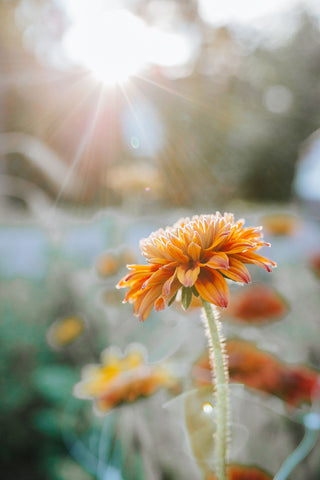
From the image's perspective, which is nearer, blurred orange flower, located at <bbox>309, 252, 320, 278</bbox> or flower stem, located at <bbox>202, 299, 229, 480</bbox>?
flower stem, located at <bbox>202, 299, 229, 480</bbox>

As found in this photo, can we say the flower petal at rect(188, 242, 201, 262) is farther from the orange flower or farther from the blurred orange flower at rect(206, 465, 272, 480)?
the blurred orange flower at rect(206, 465, 272, 480)

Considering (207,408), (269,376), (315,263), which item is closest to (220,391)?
(207,408)

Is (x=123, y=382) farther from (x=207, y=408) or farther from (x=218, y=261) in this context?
(x=218, y=261)

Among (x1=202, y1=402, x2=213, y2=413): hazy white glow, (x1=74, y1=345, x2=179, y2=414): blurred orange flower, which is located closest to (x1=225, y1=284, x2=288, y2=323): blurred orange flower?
(x1=74, y1=345, x2=179, y2=414): blurred orange flower

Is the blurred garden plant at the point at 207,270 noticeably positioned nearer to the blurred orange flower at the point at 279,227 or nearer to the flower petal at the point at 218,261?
the flower petal at the point at 218,261

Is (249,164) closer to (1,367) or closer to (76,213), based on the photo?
(76,213)

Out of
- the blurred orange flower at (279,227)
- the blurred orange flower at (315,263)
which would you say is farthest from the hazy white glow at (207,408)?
the blurred orange flower at (279,227)
